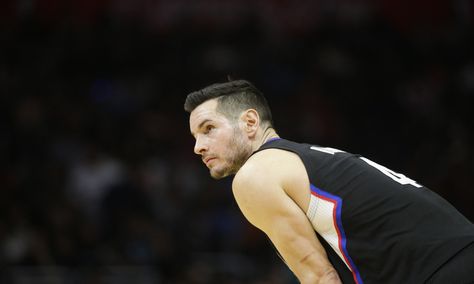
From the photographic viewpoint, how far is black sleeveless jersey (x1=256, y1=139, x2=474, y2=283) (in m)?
3.02

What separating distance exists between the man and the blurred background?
4418mm

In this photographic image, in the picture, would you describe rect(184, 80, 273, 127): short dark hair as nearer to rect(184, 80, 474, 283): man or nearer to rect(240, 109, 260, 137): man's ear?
rect(240, 109, 260, 137): man's ear

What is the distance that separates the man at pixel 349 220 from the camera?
3.01m

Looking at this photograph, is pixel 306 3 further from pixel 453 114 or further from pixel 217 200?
pixel 217 200

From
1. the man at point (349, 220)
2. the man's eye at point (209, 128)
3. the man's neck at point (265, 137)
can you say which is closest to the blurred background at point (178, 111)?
the man's neck at point (265, 137)

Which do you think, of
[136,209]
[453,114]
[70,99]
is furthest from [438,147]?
[70,99]

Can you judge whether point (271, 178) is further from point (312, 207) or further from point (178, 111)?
point (178, 111)

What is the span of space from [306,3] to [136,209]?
457 centimetres

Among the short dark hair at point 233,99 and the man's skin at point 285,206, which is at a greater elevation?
the short dark hair at point 233,99

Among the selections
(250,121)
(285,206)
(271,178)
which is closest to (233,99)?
(250,121)

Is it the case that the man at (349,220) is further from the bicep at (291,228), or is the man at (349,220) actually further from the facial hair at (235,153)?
the facial hair at (235,153)

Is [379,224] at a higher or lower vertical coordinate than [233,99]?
lower

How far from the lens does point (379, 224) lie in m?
3.09

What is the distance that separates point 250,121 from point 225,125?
14 centimetres
